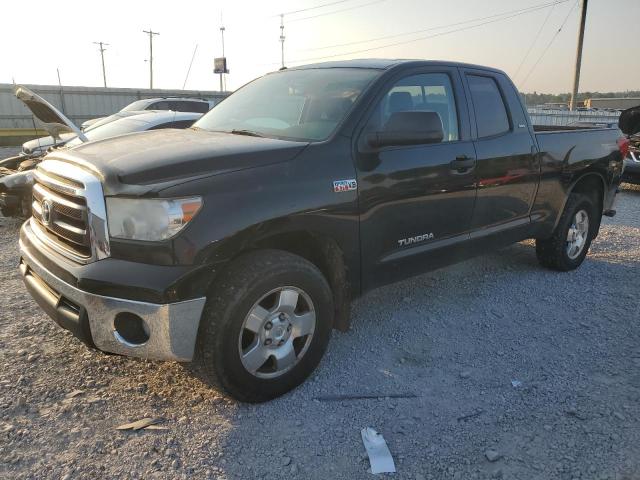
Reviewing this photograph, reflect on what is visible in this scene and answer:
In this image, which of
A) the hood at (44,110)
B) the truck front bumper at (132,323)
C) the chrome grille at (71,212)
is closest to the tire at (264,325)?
the truck front bumper at (132,323)

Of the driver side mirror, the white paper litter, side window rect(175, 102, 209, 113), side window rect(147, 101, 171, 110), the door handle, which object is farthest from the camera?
side window rect(175, 102, 209, 113)

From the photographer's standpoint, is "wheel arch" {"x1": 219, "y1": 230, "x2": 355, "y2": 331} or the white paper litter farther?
"wheel arch" {"x1": 219, "y1": 230, "x2": 355, "y2": 331}

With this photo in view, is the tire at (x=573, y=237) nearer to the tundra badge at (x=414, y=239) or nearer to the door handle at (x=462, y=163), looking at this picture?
the door handle at (x=462, y=163)

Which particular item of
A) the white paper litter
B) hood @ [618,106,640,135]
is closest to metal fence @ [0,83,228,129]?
hood @ [618,106,640,135]

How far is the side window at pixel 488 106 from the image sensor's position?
4.01 m

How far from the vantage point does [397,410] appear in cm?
285

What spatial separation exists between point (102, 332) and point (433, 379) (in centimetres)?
192

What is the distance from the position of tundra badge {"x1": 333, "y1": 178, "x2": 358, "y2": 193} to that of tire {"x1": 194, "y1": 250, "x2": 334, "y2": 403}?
0.46 m

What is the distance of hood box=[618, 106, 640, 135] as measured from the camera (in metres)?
10.1

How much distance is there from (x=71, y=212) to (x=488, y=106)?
10.3ft

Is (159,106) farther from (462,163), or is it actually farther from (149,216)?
(149,216)

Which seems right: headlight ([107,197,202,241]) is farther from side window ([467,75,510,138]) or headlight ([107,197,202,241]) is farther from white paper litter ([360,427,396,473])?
side window ([467,75,510,138])

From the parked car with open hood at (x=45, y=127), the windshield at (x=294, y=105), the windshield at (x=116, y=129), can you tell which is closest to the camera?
the windshield at (x=294, y=105)

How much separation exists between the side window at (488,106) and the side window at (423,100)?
0.27 m
